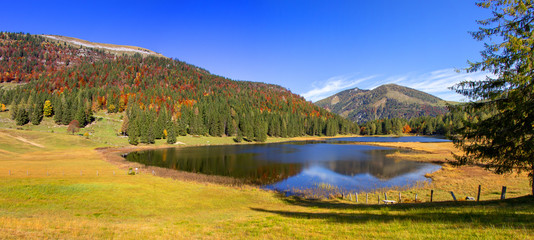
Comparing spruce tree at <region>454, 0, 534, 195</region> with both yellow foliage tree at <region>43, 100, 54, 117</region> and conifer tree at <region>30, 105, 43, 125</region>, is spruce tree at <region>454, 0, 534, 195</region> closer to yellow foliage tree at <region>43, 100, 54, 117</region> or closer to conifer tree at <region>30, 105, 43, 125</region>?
conifer tree at <region>30, 105, 43, 125</region>

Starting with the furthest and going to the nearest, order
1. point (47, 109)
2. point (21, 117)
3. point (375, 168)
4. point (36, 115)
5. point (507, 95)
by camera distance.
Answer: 1. point (47, 109)
2. point (36, 115)
3. point (21, 117)
4. point (375, 168)
5. point (507, 95)

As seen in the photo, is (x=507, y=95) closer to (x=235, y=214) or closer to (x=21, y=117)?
(x=235, y=214)

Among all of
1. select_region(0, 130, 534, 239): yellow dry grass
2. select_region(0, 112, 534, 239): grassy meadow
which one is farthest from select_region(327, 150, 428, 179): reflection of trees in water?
select_region(0, 130, 534, 239): yellow dry grass

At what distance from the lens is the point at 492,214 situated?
1341 centimetres

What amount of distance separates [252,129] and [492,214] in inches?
4932

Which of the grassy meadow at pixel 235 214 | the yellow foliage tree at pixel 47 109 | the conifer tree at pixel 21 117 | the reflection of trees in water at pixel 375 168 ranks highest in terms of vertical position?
the yellow foliage tree at pixel 47 109

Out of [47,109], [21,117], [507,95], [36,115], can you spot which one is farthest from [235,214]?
[47,109]

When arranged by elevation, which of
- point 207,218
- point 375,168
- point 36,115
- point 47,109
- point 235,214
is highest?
point 47,109

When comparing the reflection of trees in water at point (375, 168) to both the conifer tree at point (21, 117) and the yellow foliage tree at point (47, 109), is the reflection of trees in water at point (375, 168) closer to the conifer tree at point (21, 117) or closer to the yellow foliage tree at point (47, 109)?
the conifer tree at point (21, 117)

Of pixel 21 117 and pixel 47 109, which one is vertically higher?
pixel 47 109

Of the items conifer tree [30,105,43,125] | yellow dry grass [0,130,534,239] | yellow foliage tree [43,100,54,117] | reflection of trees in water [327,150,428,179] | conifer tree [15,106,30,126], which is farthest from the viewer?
yellow foliage tree [43,100,54,117]

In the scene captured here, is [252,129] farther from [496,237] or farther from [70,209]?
[496,237]

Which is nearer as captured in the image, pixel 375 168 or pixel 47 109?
pixel 375 168

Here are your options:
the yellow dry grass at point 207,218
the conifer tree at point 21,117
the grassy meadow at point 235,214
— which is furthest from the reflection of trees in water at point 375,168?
the conifer tree at point 21,117
